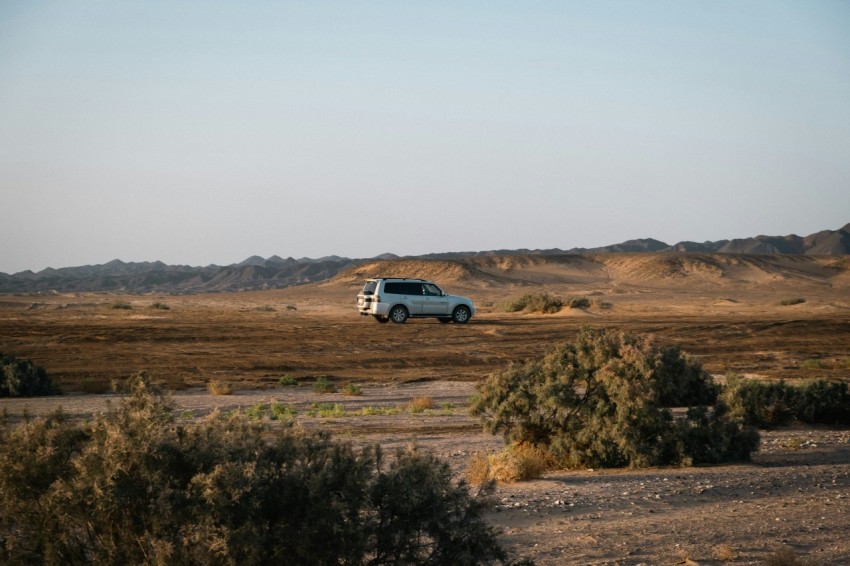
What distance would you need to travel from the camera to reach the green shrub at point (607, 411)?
12461 mm

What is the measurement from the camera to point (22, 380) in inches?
802

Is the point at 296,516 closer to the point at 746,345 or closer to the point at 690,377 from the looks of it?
the point at 690,377

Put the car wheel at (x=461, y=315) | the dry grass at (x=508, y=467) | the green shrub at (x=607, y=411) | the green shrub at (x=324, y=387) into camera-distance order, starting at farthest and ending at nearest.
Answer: the car wheel at (x=461, y=315) → the green shrub at (x=324, y=387) → the green shrub at (x=607, y=411) → the dry grass at (x=508, y=467)

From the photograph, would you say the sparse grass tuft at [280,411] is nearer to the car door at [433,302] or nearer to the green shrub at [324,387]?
the green shrub at [324,387]

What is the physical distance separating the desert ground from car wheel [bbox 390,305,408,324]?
33.1 inches

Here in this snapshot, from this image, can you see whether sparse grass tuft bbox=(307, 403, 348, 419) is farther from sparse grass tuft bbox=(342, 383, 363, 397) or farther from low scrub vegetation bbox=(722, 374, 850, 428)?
low scrub vegetation bbox=(722, 374, 850, 428)

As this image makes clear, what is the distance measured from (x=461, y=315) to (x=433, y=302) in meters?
1.76

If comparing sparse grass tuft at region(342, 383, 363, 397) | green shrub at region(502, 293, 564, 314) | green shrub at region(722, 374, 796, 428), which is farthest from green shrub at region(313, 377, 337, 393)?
green shrub at region(502, 293, 564, 314)

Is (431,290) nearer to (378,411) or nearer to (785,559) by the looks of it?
(378,411)

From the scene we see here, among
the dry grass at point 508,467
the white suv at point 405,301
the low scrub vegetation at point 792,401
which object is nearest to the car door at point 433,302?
the white suv at point 405,301

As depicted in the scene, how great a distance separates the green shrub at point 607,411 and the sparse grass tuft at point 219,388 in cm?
946

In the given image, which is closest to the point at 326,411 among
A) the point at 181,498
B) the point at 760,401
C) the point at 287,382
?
the point at 287,382

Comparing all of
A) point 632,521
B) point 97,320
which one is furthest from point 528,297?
point 632,521

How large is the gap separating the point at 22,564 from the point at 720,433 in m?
10.3
